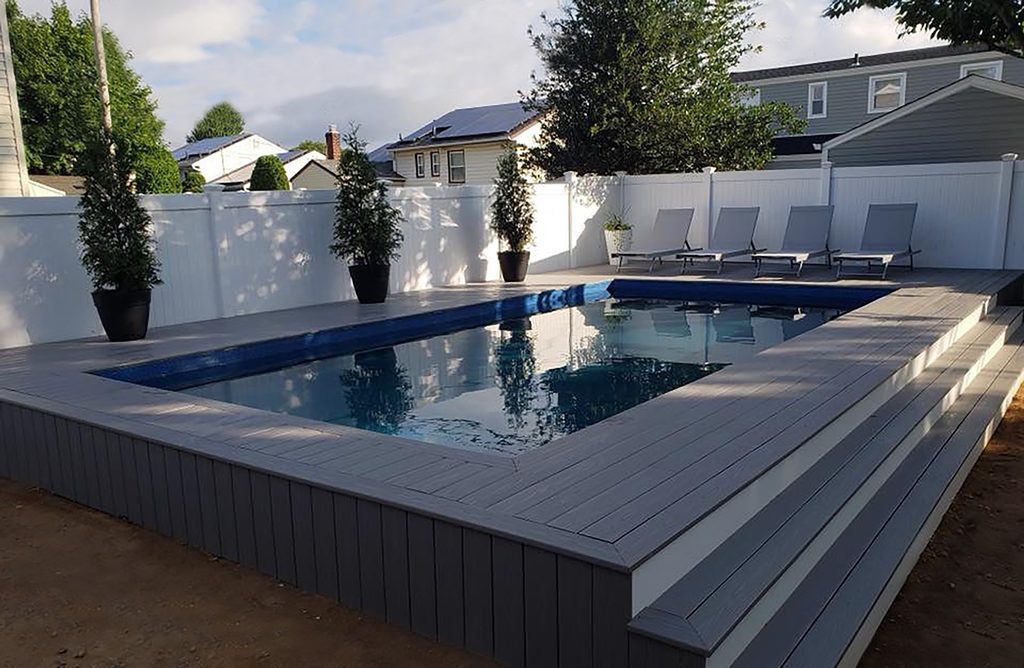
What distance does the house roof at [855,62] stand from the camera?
17469 millimetres

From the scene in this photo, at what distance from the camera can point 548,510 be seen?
2.67 meters

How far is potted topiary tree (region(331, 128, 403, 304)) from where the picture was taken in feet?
27.7

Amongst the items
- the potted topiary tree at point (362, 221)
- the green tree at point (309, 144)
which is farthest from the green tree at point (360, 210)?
the green tree at point (309, 144)

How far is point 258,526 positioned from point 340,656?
0.79 m

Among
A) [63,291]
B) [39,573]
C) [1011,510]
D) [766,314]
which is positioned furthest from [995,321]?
[63,291]

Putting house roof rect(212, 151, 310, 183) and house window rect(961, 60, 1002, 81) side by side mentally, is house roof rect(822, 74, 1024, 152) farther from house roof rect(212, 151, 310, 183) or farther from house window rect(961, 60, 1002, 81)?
house roof rect(212, 151, 310, 183)

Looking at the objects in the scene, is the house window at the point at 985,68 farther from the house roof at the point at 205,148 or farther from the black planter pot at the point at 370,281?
the house roof at the point at 205,148

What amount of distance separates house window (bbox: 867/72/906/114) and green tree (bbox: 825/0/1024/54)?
11.9 meters

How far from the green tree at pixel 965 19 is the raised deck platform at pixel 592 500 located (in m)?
3.52

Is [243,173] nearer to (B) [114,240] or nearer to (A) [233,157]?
(A) [233,157]

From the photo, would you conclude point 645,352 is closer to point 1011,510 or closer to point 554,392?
point 554,392

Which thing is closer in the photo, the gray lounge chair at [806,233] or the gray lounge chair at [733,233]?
the gray lounge chair at [806,233]

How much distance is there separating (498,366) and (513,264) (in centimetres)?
380

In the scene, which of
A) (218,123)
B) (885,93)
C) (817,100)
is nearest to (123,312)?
(817,100)
